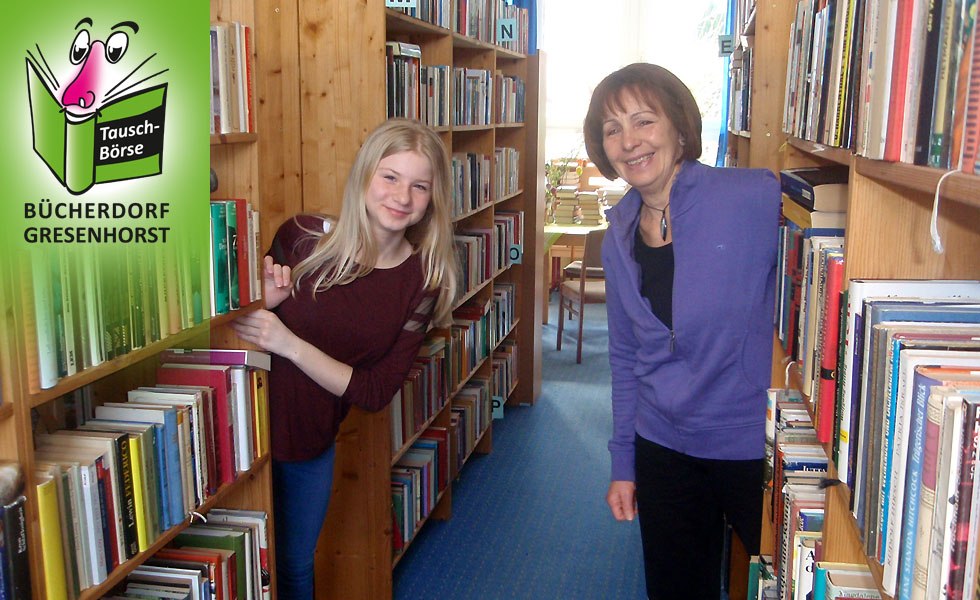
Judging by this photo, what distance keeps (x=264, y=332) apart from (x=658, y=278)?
0.81m

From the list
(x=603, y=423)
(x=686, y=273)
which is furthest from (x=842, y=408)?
(x=603, y=423)

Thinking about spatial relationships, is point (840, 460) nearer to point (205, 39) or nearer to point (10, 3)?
point (205, 39)

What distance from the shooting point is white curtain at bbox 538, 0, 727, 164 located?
299 inches

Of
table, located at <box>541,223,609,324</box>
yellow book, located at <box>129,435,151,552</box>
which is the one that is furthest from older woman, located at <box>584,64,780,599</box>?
table, located at <box>541,223,609,324</box>

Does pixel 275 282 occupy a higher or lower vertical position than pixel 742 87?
lower

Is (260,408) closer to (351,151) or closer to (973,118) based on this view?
(351,151)

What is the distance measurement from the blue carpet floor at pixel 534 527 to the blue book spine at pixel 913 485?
6.69 ft

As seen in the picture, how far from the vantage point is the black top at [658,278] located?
1793mm

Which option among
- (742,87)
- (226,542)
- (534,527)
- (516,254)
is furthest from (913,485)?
(516,254)

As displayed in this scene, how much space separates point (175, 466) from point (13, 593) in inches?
16.5

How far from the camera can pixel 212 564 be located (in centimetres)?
167

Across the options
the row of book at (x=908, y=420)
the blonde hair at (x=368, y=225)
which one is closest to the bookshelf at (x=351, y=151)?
the blonde hair at (x=368, y=225)

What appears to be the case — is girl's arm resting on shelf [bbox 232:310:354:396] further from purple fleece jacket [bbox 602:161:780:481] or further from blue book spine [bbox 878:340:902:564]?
blue book spine [bbox 878:340:902:564]

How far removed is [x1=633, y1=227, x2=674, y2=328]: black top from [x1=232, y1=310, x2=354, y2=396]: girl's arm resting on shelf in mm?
687
